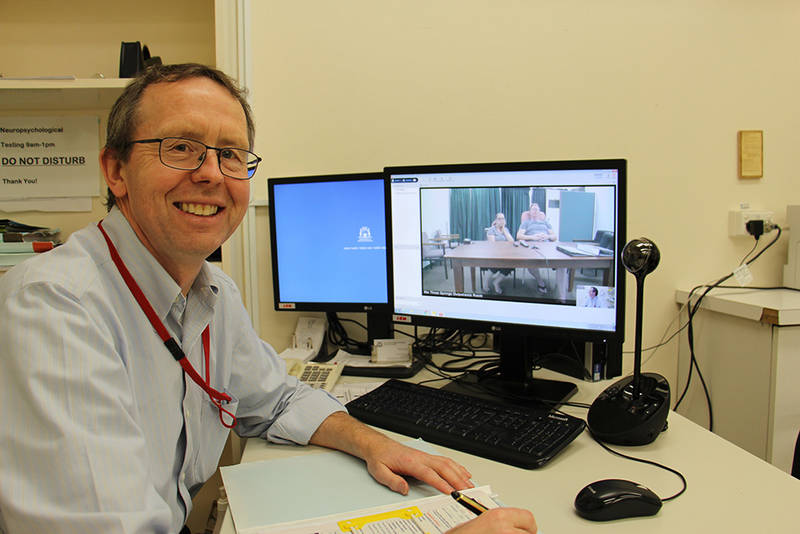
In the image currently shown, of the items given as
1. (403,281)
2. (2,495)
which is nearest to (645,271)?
(403,281)

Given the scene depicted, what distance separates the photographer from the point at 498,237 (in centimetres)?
126

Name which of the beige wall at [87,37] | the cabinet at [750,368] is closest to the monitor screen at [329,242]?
the beige wall at [87,37]

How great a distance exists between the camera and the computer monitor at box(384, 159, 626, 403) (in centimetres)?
113

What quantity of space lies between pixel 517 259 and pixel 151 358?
0.78 meters

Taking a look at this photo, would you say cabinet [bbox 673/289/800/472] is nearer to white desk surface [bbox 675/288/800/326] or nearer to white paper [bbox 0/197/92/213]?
white desk surface [bbox 675/288/800/326]

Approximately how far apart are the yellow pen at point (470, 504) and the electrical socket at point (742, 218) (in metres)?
1.57

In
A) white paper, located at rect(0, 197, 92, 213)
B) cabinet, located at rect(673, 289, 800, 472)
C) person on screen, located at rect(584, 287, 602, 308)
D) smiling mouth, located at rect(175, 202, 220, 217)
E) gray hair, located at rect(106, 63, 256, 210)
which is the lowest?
cabinet, located at rect(673, 289, 800, 472)

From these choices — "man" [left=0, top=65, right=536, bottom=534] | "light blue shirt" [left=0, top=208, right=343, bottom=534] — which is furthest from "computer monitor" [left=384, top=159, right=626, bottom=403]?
"light blue shirt" [left=0, top=208, right=343, bottom=534]

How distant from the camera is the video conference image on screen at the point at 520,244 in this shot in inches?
44.8

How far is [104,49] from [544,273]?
1614 millimetres

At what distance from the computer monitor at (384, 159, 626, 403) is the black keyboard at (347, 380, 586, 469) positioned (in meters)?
0.18

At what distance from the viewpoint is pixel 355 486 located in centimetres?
86

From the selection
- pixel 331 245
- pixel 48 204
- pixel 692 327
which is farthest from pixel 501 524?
pixel 48 204

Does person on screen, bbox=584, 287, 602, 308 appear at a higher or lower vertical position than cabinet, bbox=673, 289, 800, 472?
higher
